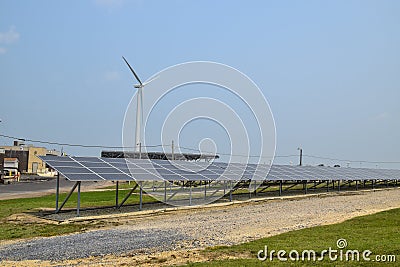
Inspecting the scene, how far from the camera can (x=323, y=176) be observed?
49.3m

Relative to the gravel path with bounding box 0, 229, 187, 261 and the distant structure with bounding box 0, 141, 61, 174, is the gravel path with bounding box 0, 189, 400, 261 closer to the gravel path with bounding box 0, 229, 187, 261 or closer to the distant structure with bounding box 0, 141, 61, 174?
the gravel path with bounding box 0, 229, 187, 261

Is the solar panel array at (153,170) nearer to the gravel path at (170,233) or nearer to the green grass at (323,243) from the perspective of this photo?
the gravel path at (170,233)

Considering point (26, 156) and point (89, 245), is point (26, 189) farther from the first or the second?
point (26, 156)

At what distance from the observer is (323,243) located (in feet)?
46.2

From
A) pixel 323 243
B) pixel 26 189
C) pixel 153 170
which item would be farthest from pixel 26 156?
pixel 323 243

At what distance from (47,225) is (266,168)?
26.8 meters

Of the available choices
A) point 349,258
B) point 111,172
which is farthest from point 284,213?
point 349,258

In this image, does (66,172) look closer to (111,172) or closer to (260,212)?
(111,172)

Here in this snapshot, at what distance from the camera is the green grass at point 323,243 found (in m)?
11.4

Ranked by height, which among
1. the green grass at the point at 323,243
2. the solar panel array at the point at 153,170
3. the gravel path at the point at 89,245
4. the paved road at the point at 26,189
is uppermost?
the solar panel array at the point at 153,170

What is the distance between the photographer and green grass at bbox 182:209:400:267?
1138 centimetres

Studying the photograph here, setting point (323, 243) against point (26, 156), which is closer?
point (323, 243)

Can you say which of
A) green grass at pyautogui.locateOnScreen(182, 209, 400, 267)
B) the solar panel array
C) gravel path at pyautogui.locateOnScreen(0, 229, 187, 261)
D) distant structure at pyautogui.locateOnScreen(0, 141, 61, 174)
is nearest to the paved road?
the solar panel array

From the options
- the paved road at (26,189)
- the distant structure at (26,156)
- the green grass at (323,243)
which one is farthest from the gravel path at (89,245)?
the distant structure at (26,156)
